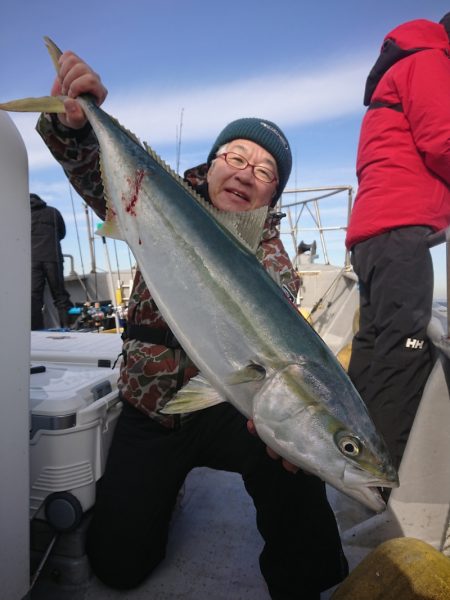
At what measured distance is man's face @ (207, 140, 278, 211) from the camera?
246cm

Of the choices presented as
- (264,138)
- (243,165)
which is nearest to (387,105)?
(264,138)

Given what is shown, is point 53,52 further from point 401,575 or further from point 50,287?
point 50,287

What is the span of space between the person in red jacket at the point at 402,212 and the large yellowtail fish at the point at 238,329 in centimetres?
147

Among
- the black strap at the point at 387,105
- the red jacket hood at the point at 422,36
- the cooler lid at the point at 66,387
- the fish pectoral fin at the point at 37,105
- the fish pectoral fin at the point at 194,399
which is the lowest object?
the cooler lid at the point at 66,387

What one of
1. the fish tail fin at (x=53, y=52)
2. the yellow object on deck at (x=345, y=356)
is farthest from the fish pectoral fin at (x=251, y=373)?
the yellow object on deck at (x=345, y=356)

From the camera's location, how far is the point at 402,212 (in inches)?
109

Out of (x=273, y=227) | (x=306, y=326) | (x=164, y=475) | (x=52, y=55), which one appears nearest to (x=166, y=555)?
(x=164, y=475)

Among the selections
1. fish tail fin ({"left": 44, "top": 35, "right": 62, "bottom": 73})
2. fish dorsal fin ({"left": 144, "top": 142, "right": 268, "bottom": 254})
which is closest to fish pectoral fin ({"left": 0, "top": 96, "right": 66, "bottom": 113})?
fish tail fin ({"left": 44, "top": 35, "right": 62, "bottom": 73})

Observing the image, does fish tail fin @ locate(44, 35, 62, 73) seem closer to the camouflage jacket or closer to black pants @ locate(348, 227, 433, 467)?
the camouflage jacket

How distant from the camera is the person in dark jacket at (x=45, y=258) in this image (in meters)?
7.60

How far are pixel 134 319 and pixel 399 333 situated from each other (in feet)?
5.54

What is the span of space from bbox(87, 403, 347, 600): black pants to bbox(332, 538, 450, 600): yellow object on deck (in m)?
0.34

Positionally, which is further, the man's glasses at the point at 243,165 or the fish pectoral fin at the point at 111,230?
the man's glasses at the point at 243,165

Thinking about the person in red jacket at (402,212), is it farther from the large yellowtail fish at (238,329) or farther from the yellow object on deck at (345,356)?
the large yellowtail fish at (238,329)
